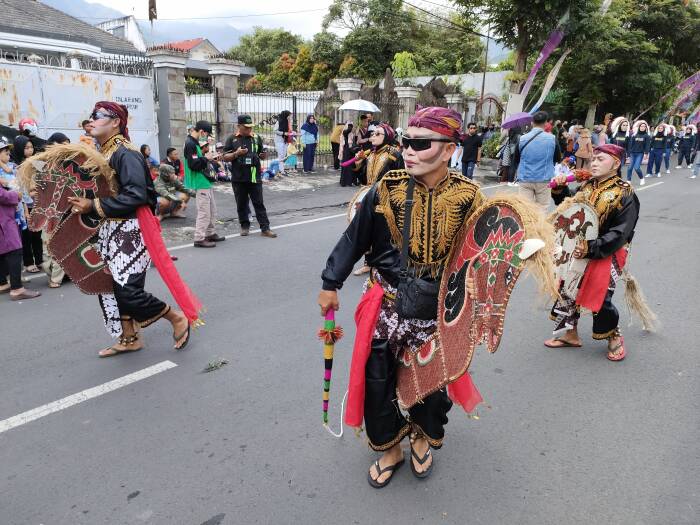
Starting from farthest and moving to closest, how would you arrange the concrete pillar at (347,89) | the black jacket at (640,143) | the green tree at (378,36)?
the green tree at (378,36)
the concrete pillar at (347,89)
the black jacket at (640,143)

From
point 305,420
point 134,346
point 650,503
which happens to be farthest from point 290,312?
point 650,503

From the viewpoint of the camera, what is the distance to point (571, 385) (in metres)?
3.77

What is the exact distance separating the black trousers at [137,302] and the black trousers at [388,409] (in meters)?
2.05

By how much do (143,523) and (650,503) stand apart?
242cm

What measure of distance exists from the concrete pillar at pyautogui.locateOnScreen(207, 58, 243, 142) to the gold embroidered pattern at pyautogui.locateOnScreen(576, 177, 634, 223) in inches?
439

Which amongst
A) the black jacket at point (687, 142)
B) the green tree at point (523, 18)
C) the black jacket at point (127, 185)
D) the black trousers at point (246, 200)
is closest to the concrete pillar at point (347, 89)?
the green tree at point (523, 18)

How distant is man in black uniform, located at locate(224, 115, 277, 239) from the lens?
7605mm

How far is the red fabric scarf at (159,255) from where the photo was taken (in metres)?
3.74

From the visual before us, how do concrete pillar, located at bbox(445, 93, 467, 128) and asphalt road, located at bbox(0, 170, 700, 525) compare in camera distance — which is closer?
asphalt road, located at bbox(0, 170, 700, 525)

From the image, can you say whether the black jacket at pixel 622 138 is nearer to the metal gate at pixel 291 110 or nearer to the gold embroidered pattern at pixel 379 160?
the metal gate at pixel 291 110

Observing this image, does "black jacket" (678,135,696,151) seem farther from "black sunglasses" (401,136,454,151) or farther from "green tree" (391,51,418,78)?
"black sunglasses" (401,136,454,151)

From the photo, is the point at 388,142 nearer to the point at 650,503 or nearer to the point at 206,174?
the point at 206,174

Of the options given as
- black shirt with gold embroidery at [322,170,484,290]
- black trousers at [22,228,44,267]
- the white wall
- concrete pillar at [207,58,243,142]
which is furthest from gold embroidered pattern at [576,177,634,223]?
concrete pillar at [207,58,243,142]

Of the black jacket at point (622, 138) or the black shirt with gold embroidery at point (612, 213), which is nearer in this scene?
the black shirt with gold embroidery at point (612, 213)
